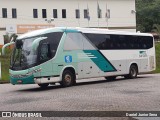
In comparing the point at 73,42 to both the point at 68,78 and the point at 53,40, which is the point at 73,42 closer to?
the point at 53,40

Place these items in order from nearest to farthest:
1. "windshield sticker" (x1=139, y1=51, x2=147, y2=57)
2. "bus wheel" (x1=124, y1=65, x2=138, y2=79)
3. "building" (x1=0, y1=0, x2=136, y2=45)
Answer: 1. "bus wheel" (x1=124, y1=65, x2=138, y2=79)
2. "windshield sticker" (x1=139, y1=51, x2=147, y2=57)
3. "building" (x1=0, y1=0, x2=136, y2=45)

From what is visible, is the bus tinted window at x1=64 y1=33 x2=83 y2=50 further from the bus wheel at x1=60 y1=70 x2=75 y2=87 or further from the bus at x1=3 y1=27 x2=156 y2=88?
the bus wheel at x1=60 y1=70 x2=75 y2=87

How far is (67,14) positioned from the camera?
7512 cm

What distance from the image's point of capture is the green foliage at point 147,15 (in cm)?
8788

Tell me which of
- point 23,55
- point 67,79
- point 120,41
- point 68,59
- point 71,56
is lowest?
point 67,79

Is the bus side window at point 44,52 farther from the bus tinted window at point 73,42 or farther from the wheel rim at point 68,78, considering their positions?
the wheel rim at point 68,78

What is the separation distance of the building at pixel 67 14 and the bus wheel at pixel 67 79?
45.2 meters

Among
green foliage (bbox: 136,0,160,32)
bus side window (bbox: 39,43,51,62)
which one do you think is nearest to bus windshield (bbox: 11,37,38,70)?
bus side window (bbox: 39,43,51,62)

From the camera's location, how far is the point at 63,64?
21.7m

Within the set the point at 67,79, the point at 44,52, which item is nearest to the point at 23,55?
the point at 44,52

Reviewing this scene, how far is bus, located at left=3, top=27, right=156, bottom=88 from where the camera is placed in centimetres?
2055

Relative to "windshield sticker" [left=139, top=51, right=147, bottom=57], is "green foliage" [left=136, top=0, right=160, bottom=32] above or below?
above

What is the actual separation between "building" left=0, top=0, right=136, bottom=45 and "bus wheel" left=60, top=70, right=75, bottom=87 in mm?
45186

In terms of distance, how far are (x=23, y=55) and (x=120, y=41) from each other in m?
7.66
